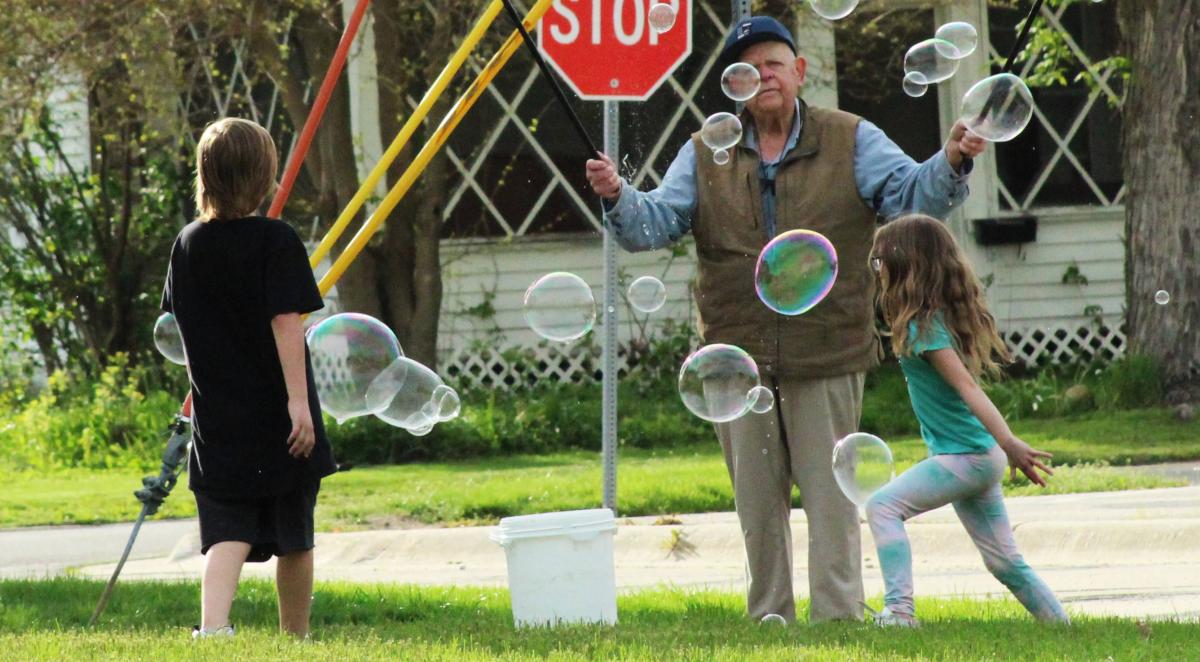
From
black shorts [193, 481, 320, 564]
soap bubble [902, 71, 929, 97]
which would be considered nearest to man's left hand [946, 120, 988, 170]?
soap bubble [902, 71, 929, 97]

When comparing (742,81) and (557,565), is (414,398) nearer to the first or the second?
(557,565)

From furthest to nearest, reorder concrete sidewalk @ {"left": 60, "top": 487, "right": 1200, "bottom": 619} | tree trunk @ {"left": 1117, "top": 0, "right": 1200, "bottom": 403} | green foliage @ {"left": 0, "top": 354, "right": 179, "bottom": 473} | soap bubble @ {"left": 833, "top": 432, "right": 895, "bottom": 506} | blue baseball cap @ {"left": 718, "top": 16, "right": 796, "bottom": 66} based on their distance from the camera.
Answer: green foliage @ {"left": 0, "top": 354, "right": 179, "bottom": 473} < tree trunk @ {"left": 1117, "top": 0, "right": 1200, "bottom": 403} < concrete sidewalk @ {"left": 60, "top": 487, "right": 1200, "bottom": 619} < blue baseball cap @ {"left": 718, "top": 16, "right": 796, "bottom": 66} < soap bubble @ {"left": 833, "top": 432, "right": 895, "bottom": 506}

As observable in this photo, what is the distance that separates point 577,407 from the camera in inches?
533

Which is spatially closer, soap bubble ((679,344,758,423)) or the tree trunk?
soap bubble ((679,344,758,423))

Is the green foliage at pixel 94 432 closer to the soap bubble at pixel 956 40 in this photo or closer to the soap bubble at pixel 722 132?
the soap bubble at pixel 956 40

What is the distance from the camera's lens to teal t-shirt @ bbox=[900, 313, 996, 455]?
5242 millimetres

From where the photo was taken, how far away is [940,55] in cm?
601

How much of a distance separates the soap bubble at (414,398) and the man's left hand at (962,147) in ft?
7.00

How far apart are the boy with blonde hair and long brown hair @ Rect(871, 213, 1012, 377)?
1.77 metres

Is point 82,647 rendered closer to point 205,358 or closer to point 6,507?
point 205,358

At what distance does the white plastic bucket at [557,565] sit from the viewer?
5422mm

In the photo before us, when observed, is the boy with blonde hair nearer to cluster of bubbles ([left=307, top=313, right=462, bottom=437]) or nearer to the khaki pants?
cluster of bubbles ([left=307, top=313, right=462, bottom=437])

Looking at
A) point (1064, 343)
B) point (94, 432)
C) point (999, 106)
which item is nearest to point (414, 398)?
point (999, 106)

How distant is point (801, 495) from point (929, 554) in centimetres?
271
